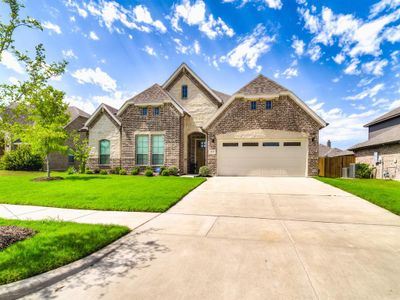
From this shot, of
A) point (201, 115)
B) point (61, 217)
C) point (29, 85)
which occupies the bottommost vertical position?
point (61, 217)

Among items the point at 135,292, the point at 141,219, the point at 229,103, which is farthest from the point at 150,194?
the point at 229,103

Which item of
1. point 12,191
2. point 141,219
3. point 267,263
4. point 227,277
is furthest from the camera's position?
point 12,191

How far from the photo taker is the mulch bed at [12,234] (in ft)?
13.4

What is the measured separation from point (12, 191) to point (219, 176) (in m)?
11.7

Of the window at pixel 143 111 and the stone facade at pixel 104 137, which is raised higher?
the window at pixel 143 111

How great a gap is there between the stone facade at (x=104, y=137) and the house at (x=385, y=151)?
74.2 feet

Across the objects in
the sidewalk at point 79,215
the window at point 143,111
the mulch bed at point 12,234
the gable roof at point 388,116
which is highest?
the gable roof at point 388,116

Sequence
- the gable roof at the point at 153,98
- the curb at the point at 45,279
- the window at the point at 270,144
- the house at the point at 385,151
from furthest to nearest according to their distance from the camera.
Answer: the gable roof at the point at 153,98 → the house at the point at 385,151 → the window at the point at 270,144 → the curb at the point at 45,279

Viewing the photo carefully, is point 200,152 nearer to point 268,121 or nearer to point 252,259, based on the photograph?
point 268,121

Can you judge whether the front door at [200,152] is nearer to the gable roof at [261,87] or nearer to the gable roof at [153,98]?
the gable roof at [153,98]

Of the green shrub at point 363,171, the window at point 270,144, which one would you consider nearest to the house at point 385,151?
the green shrub at point 363,171

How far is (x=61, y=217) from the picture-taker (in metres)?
5.99

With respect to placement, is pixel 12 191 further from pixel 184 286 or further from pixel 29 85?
pixel 184 286

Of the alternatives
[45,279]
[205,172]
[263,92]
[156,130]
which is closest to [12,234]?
[45,279]
